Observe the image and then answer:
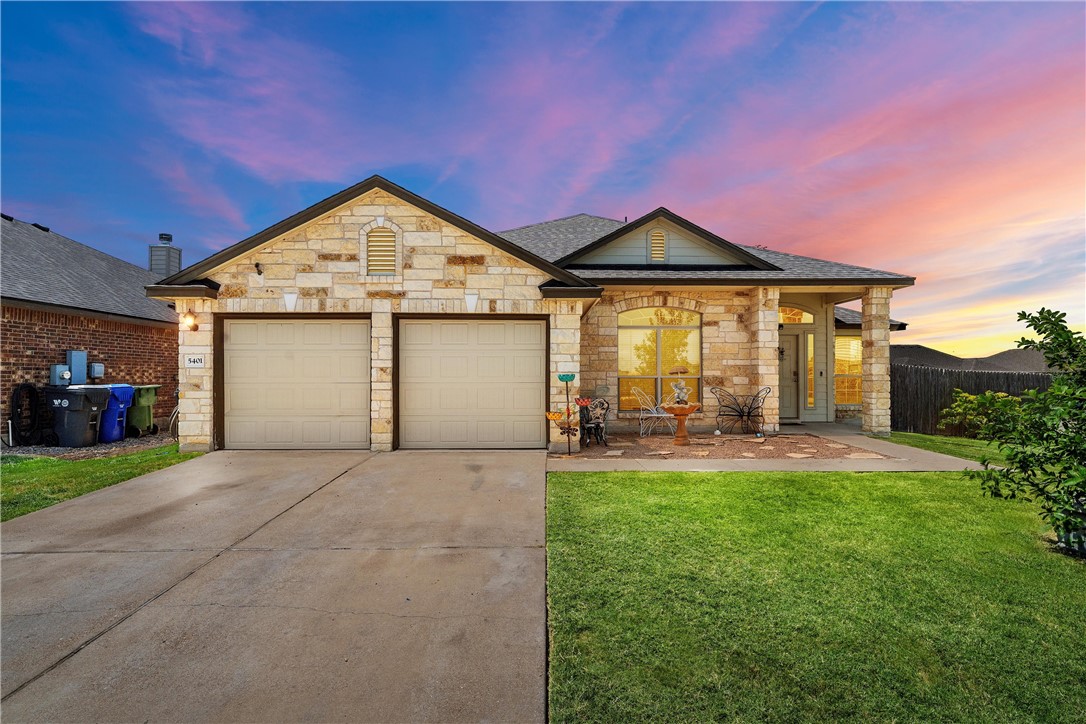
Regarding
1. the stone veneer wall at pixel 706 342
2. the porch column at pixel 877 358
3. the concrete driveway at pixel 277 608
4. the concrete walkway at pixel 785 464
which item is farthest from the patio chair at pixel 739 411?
the concrete driveway at pixel 277 608

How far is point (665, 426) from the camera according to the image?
35.2 feet

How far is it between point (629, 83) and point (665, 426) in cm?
1035

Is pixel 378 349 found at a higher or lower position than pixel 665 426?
higher

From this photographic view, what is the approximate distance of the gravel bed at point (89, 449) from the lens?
895 cm

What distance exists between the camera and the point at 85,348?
37.3ft

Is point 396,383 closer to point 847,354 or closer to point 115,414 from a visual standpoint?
point 115,414

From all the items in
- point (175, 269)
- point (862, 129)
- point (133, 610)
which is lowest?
point (133, 610)

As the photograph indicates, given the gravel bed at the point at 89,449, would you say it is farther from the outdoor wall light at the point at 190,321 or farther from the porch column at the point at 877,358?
the porch column at the point at 877,358

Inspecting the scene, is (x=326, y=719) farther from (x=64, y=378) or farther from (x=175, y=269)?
(x=175, y=269)

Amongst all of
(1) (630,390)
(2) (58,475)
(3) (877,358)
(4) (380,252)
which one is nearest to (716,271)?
(1) (630,390)

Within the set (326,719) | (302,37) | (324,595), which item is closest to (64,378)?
(302,37)

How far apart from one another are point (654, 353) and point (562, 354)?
3589mm

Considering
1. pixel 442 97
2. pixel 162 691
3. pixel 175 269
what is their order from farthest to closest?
pixel 175 269, pixel 442 97, pixel 162 691

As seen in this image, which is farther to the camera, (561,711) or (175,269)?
(175,269)
